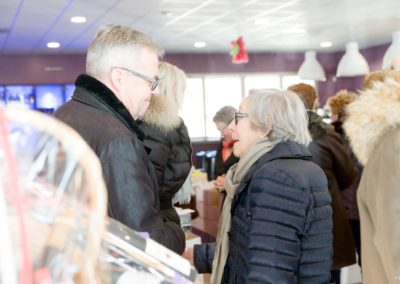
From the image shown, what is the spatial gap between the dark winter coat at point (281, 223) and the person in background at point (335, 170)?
4.36 ft

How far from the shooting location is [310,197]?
1.96 m

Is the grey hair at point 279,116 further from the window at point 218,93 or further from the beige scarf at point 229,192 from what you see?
the window at point 218,93

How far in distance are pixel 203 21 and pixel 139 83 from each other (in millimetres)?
6660

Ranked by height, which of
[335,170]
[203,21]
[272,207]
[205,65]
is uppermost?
[203,21]

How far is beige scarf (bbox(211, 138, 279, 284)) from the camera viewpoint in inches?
82.4

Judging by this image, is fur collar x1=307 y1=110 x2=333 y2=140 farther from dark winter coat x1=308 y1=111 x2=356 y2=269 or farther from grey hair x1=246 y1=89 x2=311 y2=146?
grey hair x1=246 y1=89 x2=311 y2=146

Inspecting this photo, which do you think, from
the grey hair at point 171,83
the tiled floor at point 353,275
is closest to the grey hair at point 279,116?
the grey hair at point 171,83

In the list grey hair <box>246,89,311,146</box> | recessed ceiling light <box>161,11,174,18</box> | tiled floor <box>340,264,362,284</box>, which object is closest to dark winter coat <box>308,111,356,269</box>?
tiled floor <box>340,264,362,284</box>

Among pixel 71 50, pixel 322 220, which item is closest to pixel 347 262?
pixel 322 220

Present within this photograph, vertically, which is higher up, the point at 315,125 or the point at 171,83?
the point at 171,83

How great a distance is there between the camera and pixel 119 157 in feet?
4.20

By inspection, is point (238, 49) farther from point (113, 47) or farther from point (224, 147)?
point (113, 47)

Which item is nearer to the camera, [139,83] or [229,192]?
[139,83]

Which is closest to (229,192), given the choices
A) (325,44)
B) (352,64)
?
(352,64)
